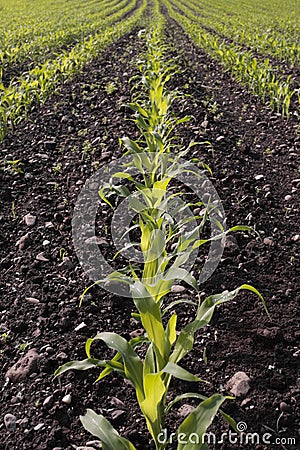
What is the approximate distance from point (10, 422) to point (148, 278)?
745 mm

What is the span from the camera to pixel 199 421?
60.5 inches

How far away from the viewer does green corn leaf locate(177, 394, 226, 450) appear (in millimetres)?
1516

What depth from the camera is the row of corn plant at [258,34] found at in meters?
9.15

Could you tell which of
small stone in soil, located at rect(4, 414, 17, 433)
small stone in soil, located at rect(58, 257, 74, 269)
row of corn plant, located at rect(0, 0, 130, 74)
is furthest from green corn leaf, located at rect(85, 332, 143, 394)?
row of corn plant, located at rect(0, 0, 130, 74)

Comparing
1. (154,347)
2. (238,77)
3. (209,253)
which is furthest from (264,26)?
(154,347)

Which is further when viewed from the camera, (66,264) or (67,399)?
(66,264)

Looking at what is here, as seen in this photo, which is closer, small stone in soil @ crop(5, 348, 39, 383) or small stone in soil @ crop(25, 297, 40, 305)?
small stone in soil @ crop(5, 348, 39, 383)

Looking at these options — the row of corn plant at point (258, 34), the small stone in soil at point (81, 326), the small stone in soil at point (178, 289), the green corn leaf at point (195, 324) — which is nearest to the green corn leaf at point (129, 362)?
the green corn leaf at point (195, 324)

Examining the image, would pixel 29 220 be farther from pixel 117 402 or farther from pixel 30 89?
pixel 30 89

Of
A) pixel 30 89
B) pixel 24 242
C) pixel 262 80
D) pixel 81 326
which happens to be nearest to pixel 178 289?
pixel 81 326

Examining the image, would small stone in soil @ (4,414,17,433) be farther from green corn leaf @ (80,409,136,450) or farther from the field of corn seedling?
green corn leaf @ (80,409,136,450)

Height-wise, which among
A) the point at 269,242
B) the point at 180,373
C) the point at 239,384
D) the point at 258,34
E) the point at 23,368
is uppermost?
the point at 180,373

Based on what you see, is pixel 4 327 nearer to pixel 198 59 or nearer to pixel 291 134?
pixel 291 134

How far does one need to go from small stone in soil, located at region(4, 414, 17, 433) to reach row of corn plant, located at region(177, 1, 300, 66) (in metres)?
7.83
